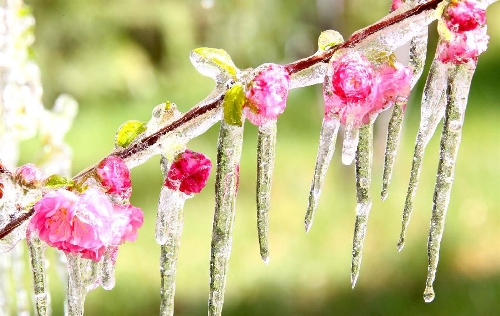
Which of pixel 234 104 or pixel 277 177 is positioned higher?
pixel 277 177

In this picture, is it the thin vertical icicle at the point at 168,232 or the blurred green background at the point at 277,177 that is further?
the blurred green background at the point at 277,177

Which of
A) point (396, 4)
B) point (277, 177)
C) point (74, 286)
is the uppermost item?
point (277, 177)

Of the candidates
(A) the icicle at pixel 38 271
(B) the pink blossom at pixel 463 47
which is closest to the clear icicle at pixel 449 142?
(B) the pink blossom at pixel 463 47

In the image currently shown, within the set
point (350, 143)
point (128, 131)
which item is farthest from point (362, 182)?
point (128, 131)

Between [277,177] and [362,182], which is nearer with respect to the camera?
[362,182]

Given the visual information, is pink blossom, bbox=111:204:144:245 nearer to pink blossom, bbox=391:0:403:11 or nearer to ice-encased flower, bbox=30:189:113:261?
ice-encased flower, bbox=30:189:113:261

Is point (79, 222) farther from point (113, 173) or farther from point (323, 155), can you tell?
point (323, 155)

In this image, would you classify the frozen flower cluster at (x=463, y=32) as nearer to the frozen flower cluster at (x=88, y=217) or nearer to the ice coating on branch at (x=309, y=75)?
the ice coating on branch at (x=309, y=75)

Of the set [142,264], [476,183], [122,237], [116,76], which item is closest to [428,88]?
[122,237]
